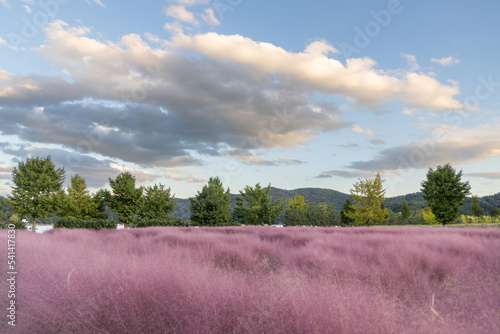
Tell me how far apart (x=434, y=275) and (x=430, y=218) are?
49758 millimetres

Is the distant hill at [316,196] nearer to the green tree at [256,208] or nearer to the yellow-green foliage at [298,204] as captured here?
the yellow-green foliage at [298,204]

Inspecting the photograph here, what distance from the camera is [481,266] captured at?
5426mm

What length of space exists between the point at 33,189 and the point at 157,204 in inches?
525

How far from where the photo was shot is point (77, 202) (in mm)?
34094

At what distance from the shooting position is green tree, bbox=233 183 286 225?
40.5 m

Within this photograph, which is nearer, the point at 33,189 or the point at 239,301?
the point at 239,301

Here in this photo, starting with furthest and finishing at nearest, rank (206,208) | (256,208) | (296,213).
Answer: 1. (296,213)
2. (256,208)
3. (206,208)

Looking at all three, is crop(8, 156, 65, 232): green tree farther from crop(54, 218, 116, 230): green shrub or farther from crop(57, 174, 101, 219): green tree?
crop(54, 218, 116, 230): green shrub

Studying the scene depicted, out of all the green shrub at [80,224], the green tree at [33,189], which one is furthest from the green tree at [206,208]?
the green tree at [33,189]

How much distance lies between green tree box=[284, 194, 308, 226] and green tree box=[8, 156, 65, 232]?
34.7m

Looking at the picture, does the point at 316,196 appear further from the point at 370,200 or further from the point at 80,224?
the point at 80,224

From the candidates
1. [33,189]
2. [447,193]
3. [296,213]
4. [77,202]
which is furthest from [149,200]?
[447,193]

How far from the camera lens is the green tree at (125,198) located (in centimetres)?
3359

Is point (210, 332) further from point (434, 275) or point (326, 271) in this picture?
point (434, 275)
